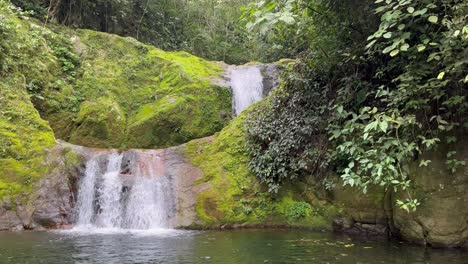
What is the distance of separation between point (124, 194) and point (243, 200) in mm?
3024

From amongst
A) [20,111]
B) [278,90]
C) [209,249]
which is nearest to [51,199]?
[20,111]

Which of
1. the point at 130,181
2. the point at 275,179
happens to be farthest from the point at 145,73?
the point at 275,179

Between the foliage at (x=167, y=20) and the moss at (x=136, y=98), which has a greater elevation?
the foliage at (x=167, y=20)

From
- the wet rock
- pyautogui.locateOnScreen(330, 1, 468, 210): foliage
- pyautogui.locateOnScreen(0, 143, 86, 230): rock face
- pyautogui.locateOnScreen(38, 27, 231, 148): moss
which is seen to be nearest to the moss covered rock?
pyautogui.locateOnScreen(0, 143, 86, 230): rock face

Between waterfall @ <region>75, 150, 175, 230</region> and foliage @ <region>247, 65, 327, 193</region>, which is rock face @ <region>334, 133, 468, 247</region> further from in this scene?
waterfall @ <region>75, 150, 175, 230</region>

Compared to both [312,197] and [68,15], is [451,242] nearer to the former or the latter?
[312,197]

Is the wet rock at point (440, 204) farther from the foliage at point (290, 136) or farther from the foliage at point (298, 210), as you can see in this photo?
the foliage at point (298, 210)

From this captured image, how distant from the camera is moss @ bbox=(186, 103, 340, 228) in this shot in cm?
929

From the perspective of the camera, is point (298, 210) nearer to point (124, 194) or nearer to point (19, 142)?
point (124, 194)

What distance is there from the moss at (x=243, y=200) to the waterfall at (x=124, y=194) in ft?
3.42

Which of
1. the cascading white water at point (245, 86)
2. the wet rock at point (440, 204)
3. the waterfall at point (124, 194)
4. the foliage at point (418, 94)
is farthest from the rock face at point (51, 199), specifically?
the wet rock at point (440, 204)

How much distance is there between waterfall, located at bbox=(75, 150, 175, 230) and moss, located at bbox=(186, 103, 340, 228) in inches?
41.1

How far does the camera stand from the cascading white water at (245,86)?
633 inches

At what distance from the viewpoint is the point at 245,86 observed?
16.7 metres
